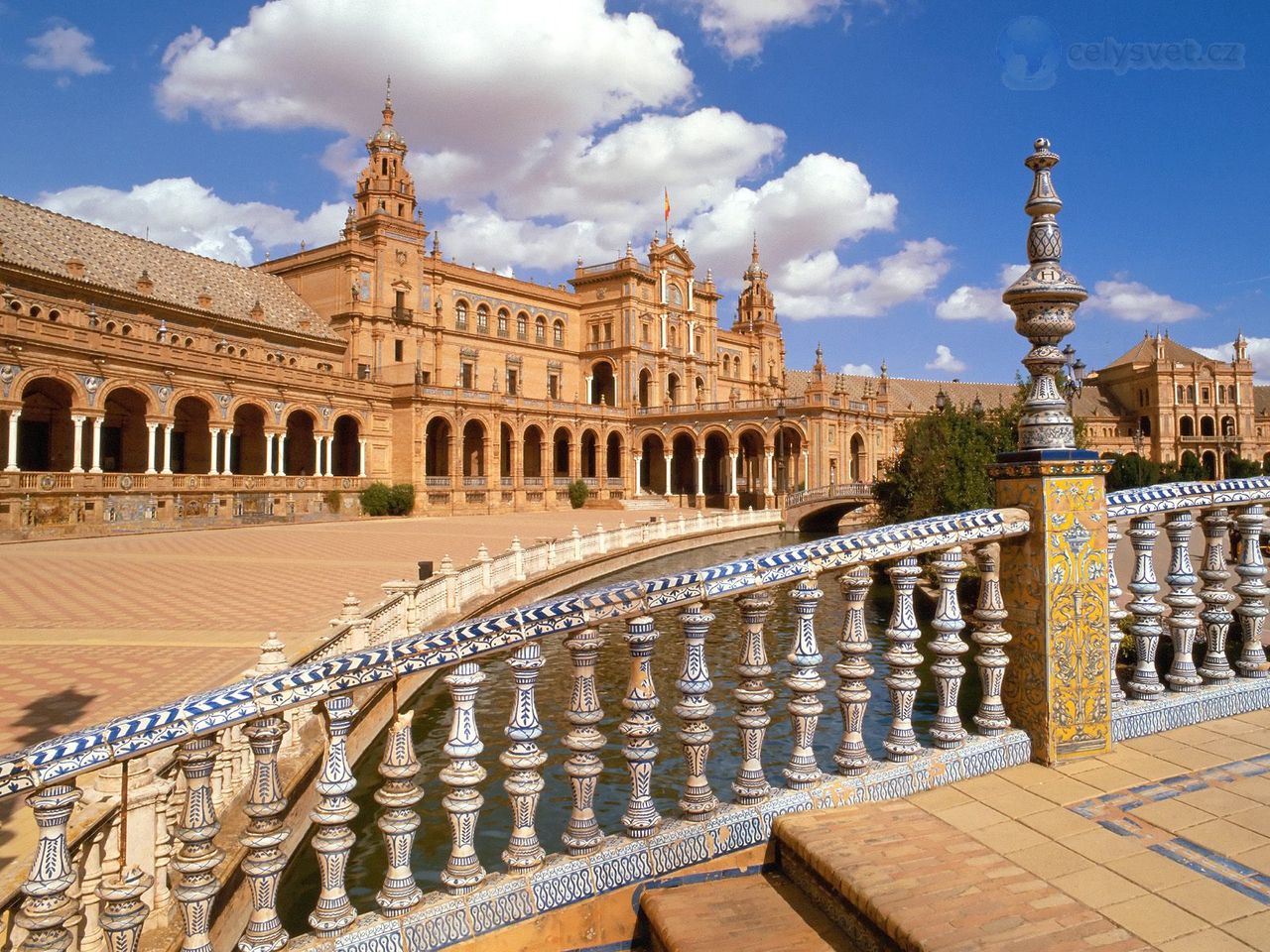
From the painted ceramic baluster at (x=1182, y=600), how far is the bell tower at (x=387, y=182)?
46.9m

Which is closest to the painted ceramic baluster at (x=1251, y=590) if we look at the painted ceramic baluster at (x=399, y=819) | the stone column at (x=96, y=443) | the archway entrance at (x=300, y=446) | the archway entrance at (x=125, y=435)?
the painted ceramic baluster at (x=399, y=819)

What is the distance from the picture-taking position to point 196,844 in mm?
2316

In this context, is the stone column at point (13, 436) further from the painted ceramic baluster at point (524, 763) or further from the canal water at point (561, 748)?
the painted ceramic baluster at point (524, 763)

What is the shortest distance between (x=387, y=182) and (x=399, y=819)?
49.3 meters

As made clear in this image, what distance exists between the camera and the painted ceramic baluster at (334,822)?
245 centimetres

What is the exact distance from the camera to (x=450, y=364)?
4903 cm

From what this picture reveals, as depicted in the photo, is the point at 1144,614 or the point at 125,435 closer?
the point at 1144,614

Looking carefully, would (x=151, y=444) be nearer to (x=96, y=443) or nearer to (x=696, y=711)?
(x=96, y=443)

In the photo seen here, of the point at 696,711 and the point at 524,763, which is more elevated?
the point at 696,711

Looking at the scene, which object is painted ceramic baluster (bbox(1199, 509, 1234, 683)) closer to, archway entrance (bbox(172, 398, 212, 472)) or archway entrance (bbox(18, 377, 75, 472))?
archway entrance (bbox(18, 377, 75, 472))

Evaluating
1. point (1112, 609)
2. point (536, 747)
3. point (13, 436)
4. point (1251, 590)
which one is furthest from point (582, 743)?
point (13, 436)

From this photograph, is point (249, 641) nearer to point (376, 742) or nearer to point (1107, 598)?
point (376, 742)

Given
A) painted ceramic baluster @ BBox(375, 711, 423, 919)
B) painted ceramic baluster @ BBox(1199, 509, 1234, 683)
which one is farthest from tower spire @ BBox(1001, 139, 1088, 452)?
painted ceramic baluster @ BBox(375, 711, 423, 919)

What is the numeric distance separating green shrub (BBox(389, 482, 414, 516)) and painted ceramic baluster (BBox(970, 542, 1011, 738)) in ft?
119
